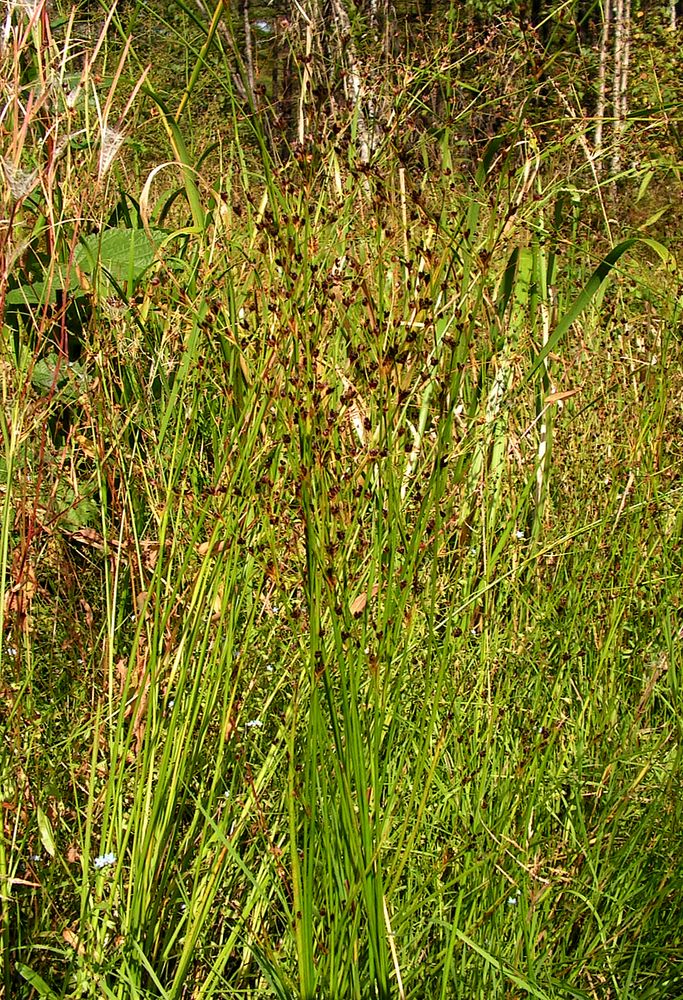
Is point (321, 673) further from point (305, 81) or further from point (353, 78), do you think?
point (353, 78)

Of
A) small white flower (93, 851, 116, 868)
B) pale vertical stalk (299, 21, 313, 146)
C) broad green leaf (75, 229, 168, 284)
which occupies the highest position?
pale vertical stalk (299, 21, 313, 146)

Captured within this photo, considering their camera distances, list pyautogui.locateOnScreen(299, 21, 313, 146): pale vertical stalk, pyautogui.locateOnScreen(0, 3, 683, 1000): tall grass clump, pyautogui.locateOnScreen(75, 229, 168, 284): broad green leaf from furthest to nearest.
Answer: pyautogui.locateOnScreen(75, 229, 168, 284): broad green leaf < pyautogui.locateOnScreen(299, 21, 313, 146): pale vertical stalk < pyautogui.locateOnScreen(0, 3, 683, 1000): tall grass clump

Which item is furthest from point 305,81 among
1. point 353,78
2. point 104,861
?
point 104,861

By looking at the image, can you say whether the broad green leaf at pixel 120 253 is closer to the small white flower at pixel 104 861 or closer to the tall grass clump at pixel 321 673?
the tall grass clump at pixel 321 673

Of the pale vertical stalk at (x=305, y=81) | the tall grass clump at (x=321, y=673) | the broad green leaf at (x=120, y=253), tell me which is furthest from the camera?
the broad green leaf at (x=120, y=253)

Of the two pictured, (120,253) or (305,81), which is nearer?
(305,81)

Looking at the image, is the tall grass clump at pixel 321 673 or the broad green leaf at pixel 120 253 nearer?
the tall grass clump at pixel 321 673

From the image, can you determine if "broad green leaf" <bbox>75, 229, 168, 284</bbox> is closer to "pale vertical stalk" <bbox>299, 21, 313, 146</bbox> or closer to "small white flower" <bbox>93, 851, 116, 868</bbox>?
"pale vertical stalk" <bbox>299, 21, 313, 146</bbox>

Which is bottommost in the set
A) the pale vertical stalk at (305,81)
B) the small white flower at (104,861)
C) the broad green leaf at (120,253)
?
the small white flower at (104,861)

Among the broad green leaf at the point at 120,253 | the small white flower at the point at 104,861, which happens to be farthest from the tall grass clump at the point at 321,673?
the broad green leaf at the point at 120,253

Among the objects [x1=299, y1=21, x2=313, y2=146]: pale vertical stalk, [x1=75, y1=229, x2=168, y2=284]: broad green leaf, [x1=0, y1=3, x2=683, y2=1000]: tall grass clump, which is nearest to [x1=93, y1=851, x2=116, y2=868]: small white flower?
[x1=0, y1=3, x2=683, y2=1000]: tall grass clump

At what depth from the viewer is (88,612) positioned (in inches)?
53.8

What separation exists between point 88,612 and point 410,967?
62cm

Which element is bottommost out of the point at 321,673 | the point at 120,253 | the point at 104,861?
the point at 104,861
